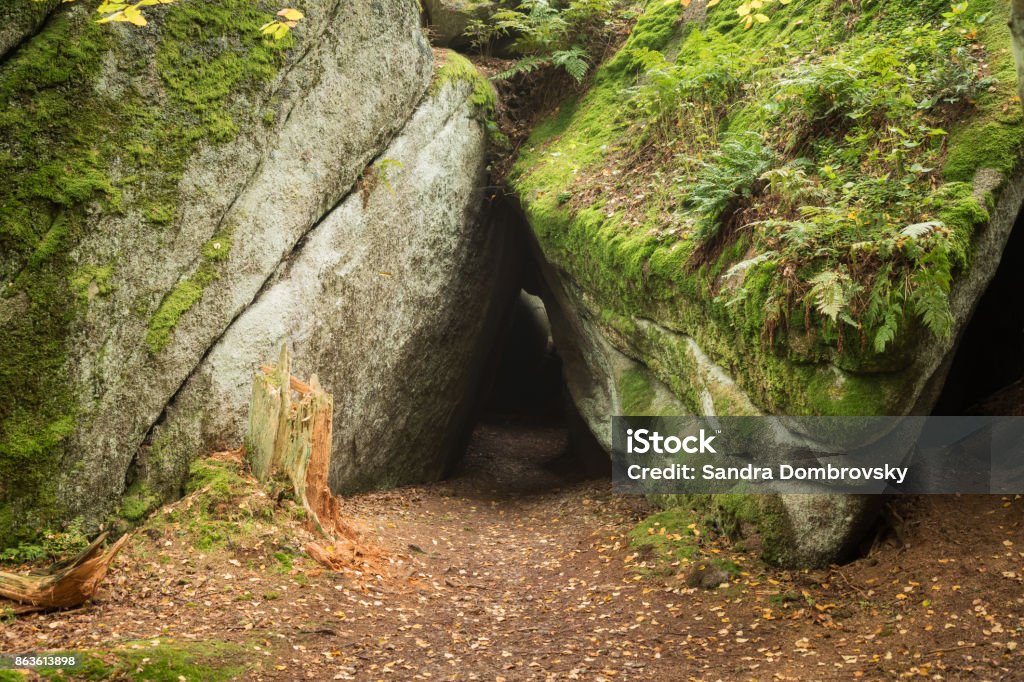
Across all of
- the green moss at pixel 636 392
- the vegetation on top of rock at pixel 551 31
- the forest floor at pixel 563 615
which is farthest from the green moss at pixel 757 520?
the vegetation on top of rock at pixel 551 31

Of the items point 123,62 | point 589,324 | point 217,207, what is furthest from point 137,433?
point 589,324

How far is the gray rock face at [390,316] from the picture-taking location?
895 centimetres

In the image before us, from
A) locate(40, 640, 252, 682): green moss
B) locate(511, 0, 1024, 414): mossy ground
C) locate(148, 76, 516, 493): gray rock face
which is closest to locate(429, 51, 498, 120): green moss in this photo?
locate(148, 76, 516, 493): gray rock face

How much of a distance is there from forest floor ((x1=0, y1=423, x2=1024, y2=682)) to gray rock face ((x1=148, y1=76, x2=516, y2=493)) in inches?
78.8

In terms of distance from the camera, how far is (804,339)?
6605mm

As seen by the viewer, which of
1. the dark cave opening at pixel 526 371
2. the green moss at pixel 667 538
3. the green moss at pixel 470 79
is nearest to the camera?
the green moss at pixel 667 538

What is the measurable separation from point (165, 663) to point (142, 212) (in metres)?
4.58

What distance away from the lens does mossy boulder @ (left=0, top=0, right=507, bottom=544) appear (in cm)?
734

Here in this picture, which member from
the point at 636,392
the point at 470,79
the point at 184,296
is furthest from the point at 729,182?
the point at 470,79

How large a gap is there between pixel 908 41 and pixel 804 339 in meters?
3.41

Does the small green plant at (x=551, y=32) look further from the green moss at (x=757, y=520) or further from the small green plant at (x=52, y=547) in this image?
the small green plant at (x=52, y=547)

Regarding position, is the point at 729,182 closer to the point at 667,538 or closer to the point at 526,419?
the point at 667,538

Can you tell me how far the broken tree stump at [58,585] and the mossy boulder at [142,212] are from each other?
3.51ft

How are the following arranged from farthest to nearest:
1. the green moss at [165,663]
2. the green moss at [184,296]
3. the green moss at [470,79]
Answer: the green moss at [470,79] < the green moss at [184,296] < the green moss at [165,663]
